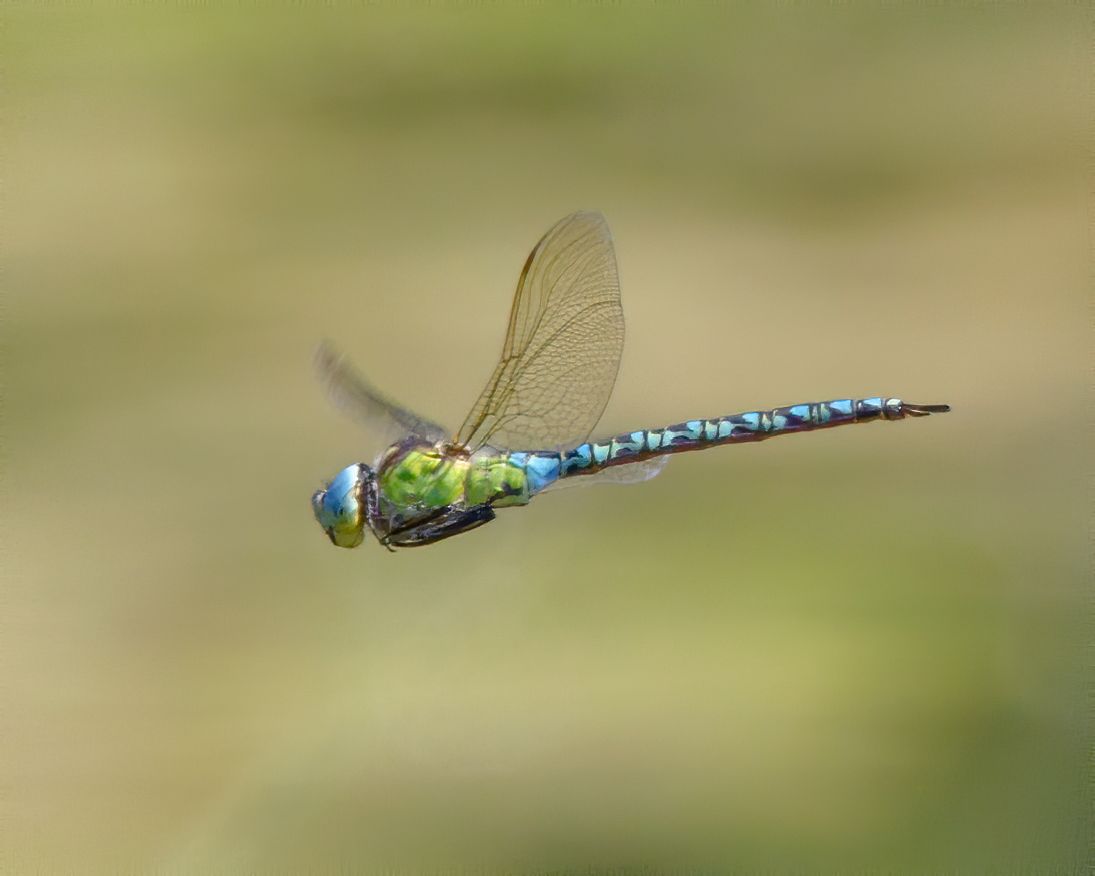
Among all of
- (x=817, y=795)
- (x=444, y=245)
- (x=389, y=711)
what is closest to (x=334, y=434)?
(x=444, y=245)

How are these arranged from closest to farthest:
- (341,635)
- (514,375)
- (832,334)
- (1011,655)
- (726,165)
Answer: (514,375) < (1011,655) < (341,635) < (832,334) < (726,165)

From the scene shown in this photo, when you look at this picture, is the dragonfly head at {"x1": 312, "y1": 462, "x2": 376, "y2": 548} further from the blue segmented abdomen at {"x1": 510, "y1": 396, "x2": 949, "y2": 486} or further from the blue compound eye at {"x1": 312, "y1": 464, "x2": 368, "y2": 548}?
the blue segmented abdomen at {"x1": 510, "y1": 396, "x2": 949, "y2": 486}

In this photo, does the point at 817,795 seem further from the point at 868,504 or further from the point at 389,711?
the point at 389,711

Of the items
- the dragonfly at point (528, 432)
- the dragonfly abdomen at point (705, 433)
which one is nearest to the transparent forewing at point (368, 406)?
the dragonfly at point (528, 432)

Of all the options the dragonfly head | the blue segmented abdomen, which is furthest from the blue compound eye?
the blue segmented abdomen

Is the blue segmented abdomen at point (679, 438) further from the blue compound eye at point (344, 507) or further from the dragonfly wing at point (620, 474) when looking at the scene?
the blue compound eye at point (344, 507)

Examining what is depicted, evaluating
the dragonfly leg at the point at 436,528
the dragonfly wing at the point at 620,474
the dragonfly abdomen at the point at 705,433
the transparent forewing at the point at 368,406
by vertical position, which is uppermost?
the transparent forewing at the point at 368,406
